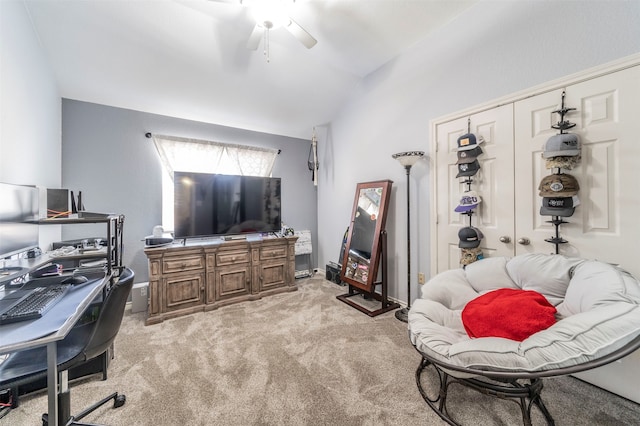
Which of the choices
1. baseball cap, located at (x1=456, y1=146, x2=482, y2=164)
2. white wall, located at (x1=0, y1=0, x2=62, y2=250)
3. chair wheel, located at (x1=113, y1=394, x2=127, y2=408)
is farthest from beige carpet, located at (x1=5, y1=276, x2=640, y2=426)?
baseball cap, located at (x1=456, y1=146, x2=482, y2=164)

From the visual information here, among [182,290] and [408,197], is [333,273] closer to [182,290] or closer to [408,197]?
[408,197]

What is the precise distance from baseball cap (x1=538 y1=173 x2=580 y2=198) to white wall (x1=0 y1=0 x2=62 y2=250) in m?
3.57

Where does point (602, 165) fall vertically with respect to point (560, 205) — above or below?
above

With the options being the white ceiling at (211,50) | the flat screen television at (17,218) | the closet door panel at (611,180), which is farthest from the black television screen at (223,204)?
the closet door panel at (611,180)

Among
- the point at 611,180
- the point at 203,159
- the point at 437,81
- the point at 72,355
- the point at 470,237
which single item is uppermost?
the point at 437,81

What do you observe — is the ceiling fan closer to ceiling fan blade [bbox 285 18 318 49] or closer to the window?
ceiling fan blade [bbox 285 18 318 49]

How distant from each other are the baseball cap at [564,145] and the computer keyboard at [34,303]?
3.08m

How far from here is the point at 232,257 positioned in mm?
2951

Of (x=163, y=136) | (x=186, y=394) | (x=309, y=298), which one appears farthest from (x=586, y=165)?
(x=163, y=136)

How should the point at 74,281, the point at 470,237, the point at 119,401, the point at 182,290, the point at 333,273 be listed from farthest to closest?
the point at 333,273 → the point at 182,290 → the point at 470,237 → the point at 74,281 → the point at 119,401

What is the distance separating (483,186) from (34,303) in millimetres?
3144

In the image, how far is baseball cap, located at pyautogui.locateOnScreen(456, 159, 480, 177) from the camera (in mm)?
2129

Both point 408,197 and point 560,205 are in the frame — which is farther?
point 408,197

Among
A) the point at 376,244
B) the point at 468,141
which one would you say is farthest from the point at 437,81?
the point at 376,244
